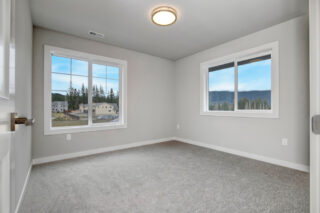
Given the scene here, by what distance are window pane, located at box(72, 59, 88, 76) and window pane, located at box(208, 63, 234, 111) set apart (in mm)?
3110

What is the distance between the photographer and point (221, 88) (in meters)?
3.92

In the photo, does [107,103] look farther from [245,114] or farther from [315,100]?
[315,100]

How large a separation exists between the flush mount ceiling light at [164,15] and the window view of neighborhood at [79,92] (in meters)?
1.81

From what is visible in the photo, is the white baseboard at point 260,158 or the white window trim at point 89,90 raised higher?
the white window trim at point 89,90

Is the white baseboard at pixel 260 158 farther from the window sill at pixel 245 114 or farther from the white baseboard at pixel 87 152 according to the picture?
the white baseboard at pixel 87 152

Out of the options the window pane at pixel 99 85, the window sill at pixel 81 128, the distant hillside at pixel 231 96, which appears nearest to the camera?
the window sill at pixel 81 128

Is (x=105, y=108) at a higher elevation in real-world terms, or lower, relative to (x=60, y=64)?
lower

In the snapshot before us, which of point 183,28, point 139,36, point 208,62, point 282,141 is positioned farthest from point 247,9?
point 282,141

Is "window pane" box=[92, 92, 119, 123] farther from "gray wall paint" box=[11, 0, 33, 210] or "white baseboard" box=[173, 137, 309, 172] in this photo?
"white baseboard" box=[173, 137, 309, 172]

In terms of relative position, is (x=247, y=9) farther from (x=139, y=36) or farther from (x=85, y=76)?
(x=85, y=76)

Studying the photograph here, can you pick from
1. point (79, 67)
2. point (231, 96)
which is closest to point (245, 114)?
point (231, 96)

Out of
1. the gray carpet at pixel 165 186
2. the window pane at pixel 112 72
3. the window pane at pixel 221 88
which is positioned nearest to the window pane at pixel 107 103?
the window pane at pixel 112 72

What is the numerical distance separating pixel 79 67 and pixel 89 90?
543 millimetres

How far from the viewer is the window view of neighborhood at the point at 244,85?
3121mm
